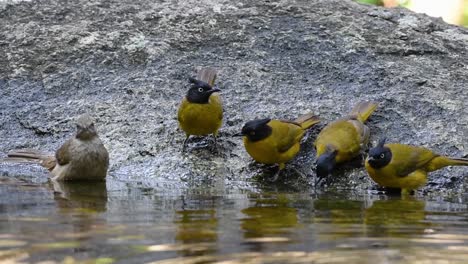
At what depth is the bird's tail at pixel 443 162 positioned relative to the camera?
6102 millimetres

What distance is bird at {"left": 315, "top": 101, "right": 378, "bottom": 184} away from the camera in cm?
624

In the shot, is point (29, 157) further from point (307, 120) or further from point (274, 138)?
point (307, 120)

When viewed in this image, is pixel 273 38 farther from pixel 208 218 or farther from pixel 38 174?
pixel 208 218

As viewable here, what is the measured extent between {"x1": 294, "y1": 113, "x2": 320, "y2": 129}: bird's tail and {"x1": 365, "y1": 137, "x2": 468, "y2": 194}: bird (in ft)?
2.07

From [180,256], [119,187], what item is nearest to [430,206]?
[119,187]

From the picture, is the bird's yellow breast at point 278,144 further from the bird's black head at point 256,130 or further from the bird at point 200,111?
the bird at point 200,111

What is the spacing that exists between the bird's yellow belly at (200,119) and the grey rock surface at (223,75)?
0.60ft

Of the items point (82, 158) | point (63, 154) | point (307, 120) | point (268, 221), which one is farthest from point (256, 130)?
point (268, 221)

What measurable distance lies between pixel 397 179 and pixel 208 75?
1.89 metres

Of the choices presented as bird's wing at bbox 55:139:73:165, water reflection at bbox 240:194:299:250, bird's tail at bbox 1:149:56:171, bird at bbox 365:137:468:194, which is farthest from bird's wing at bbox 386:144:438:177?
bird's tail at bbox 1:149:56:171

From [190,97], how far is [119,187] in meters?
1.20

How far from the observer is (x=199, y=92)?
6.80 meters

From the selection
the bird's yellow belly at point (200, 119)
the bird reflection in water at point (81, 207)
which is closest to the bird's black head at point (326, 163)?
the bird's yellow belly at point (200, 119)

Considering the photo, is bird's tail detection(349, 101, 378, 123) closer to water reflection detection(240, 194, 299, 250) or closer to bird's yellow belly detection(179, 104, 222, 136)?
bird's yellow belly detection(179, 104, 222, 136)
